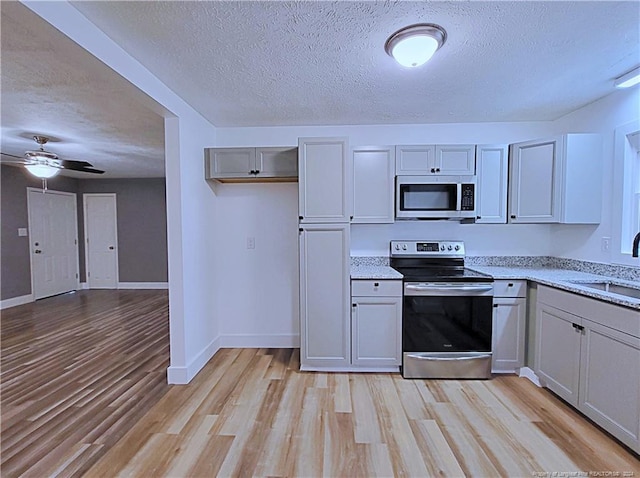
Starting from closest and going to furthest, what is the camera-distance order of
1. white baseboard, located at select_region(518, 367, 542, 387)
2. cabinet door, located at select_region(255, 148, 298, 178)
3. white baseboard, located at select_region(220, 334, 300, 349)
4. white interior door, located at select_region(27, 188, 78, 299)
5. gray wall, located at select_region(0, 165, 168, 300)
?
1. white baseboard, located at select_region(518, 367, 542, 387)
2. cabinet door, located at select_region(255, 148, 298, 178)
3. white baseboard, located at select_region(220, 334, 300, 349)
4. white interior door, located at select_region(27, 188, 78, 299)
5. gray wall, located at select_region(0, 165, 168, 300)

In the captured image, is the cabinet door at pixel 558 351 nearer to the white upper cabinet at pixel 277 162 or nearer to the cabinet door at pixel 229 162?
the white upper cabinet at pixel 277 162

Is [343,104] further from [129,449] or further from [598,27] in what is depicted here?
[129,449]

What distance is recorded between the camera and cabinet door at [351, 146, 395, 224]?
2.96 meters

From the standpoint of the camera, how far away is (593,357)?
2.03 metres

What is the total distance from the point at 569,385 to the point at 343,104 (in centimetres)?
276

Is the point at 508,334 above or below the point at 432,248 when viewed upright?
below

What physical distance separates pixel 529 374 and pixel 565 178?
1.72m

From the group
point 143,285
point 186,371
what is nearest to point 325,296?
point 186,371

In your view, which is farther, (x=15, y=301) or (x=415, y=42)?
(x=15, y=301)

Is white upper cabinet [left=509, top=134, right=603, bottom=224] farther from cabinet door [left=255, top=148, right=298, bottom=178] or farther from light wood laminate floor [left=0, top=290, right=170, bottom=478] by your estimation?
light wood laminate floor [left=0, top=290, right=170, bottom=478]

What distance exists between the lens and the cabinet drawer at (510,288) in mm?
2693

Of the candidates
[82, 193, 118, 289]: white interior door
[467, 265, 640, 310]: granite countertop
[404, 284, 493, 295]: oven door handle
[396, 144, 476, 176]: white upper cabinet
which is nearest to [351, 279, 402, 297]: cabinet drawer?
[404, 284, 493, 295]: oven door handle

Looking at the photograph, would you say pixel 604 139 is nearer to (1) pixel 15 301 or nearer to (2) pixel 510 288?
(2) pixel 510 288

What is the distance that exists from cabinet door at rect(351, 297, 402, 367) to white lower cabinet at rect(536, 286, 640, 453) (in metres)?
1.13
